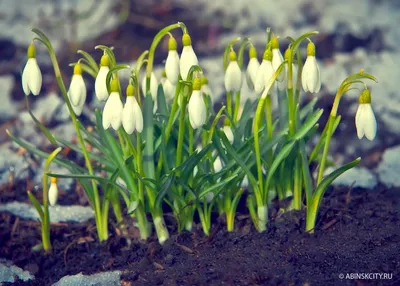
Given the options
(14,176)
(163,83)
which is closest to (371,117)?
(163,83)

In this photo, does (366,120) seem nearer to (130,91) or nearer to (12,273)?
(130,91)

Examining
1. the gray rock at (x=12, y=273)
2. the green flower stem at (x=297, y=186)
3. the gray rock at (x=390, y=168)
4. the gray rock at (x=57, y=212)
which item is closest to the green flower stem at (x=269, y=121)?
the green flower stem at (x=297, y=186)

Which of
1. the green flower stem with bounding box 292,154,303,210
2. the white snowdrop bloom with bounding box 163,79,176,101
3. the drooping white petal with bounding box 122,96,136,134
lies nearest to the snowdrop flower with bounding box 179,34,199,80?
the drooping white petal with bounding box 122,96,136,134

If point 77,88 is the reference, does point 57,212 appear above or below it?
below

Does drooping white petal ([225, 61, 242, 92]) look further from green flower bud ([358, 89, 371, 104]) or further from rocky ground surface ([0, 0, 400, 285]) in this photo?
rocky ground surface ([0, 0, 400, 285])

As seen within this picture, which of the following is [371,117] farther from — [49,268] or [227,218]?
[49,268]

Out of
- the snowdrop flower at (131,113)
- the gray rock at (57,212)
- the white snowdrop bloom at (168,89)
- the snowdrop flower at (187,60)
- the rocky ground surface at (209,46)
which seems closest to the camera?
the snowdrop flower at (131,113)

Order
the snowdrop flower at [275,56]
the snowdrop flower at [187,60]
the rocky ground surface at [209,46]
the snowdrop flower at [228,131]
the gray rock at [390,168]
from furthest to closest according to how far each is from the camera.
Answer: the rocky ground surface at [209,46]
the gray rock at [390,168]
the snowdrop flower at [228,131]
the snowdrop flower at [275,56]
the snowdrop flower at [187,60]

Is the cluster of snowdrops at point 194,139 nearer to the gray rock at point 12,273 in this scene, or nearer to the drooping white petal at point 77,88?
the drooping white petal at point 77,88

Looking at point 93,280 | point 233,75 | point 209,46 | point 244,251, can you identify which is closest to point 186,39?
point 233,75
